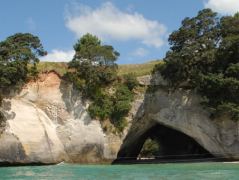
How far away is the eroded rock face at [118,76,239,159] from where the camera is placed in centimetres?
3197

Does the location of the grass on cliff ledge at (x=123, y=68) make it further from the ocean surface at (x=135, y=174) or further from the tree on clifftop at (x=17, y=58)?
the ocean surface at (x=135, y=174)

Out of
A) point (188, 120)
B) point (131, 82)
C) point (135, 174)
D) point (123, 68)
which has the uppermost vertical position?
point (123, 68)

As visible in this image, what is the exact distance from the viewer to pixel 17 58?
104 ft

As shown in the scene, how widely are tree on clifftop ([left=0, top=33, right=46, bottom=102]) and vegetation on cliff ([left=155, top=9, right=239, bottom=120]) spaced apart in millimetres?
9482

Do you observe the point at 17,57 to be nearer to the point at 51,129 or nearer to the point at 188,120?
the point at 51,129

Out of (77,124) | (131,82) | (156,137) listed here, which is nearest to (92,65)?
(131,82)

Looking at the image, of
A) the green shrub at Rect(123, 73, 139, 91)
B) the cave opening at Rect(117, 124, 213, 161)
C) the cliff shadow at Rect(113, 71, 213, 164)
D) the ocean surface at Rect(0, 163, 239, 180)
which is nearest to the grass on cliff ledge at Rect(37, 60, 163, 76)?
the green shrub at Rect(123, 73, 139, 91)

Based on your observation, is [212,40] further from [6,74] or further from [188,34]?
[6,74]

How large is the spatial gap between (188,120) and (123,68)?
748 cm

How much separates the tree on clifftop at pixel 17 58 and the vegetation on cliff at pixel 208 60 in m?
9.48

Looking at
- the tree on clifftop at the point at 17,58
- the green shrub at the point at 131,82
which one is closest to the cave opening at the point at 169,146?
the green shrub at the point at 131,82

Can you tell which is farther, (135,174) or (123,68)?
(123,68)

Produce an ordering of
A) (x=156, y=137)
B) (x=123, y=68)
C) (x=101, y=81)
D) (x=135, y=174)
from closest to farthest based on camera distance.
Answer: (x=135, y=174) → (x=101, y=81) → (x=123, y=68) → (x=156, y=137)

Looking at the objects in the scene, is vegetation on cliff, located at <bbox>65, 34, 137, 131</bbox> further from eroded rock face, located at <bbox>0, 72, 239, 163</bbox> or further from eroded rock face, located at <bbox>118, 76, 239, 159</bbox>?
eroded rock face, located at <bbox>118, 76, 239, 159</bbox>
